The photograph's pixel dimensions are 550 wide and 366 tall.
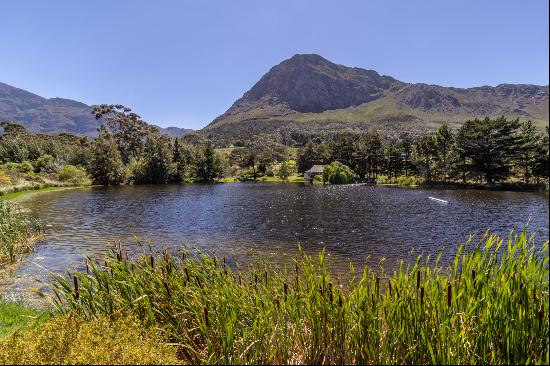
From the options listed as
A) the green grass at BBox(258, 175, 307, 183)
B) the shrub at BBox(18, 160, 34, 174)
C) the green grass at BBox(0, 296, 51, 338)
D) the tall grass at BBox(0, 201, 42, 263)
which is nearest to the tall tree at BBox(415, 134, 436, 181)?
the green grass at BBox(258, 175, 307, 183)

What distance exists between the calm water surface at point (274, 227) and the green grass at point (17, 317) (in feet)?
12.5

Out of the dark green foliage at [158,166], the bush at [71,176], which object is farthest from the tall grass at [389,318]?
the dark green foliage at [158,166]

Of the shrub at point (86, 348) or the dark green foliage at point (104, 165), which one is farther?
the dark green foliage at point (104, 165)

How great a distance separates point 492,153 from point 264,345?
93.2 m

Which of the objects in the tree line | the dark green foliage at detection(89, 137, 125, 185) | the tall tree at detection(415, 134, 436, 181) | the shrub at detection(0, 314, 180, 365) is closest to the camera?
the shrub at detection(0, 314, 180, 365)

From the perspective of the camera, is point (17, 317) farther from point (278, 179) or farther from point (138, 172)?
point (278, 179)

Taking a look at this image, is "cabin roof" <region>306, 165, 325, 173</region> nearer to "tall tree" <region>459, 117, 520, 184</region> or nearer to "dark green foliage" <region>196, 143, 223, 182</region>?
"dark green foliage" <region>196, 143, 223, 182</region>

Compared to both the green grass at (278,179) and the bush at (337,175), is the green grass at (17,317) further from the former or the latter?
the green grass at (278,179)

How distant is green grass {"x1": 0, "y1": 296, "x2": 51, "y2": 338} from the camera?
9219 millimetres

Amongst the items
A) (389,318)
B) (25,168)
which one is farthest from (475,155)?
(25,168)

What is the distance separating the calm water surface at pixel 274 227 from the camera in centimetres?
2372

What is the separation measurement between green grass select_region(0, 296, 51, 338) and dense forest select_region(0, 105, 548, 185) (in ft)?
202

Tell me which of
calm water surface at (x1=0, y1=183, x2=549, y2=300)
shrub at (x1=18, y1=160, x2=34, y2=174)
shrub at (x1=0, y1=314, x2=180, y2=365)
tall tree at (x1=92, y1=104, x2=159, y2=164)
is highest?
tall tree at (x1=92, y1=104, x2=159, y2=164)

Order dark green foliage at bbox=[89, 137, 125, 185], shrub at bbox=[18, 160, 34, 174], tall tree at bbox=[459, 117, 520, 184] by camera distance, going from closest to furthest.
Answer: tall tree at bbox=[459, 117, 520, 184], shrub at bbox=[18, 160, 34, 174], dark green foliage at bbox=[89, 137, 125, 185]
